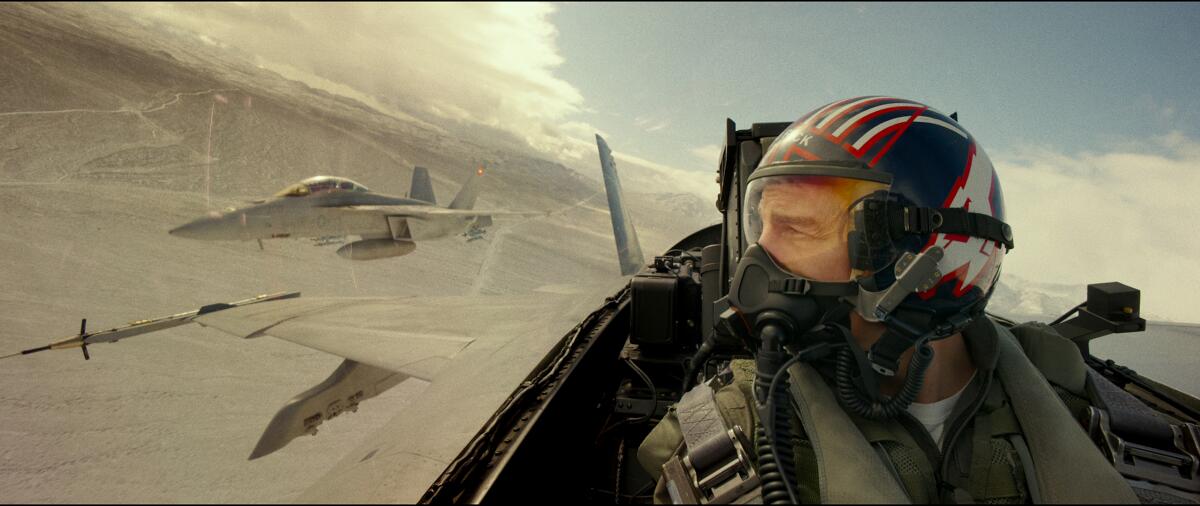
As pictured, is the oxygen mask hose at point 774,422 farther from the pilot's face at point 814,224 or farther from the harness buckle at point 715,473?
the pilot's face at point 814,224

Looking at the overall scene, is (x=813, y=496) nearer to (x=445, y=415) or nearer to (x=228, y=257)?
(x=445, y=415)

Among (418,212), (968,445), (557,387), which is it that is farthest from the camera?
(418,212)

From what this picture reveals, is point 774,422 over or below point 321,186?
below

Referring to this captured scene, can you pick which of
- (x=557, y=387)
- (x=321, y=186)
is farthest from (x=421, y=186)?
(x=557, y=387)

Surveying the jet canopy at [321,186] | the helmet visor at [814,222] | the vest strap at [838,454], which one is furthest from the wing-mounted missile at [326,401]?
the jet canopy at [321,186]

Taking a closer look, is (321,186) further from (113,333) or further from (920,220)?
(920,220)

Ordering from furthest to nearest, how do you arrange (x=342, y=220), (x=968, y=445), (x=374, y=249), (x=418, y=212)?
1. (x=418, y=212)
2. (x=374, y=249)
3. (x=342, y=220)
4. (x=968, y=445)

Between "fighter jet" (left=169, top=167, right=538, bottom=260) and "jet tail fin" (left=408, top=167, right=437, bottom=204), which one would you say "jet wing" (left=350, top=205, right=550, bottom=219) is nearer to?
"fighter jet" (left=169, top=167, right=538, bottom=260)

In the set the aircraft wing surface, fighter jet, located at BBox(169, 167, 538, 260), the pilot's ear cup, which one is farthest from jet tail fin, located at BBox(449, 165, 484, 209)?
the pilot's ear cup
